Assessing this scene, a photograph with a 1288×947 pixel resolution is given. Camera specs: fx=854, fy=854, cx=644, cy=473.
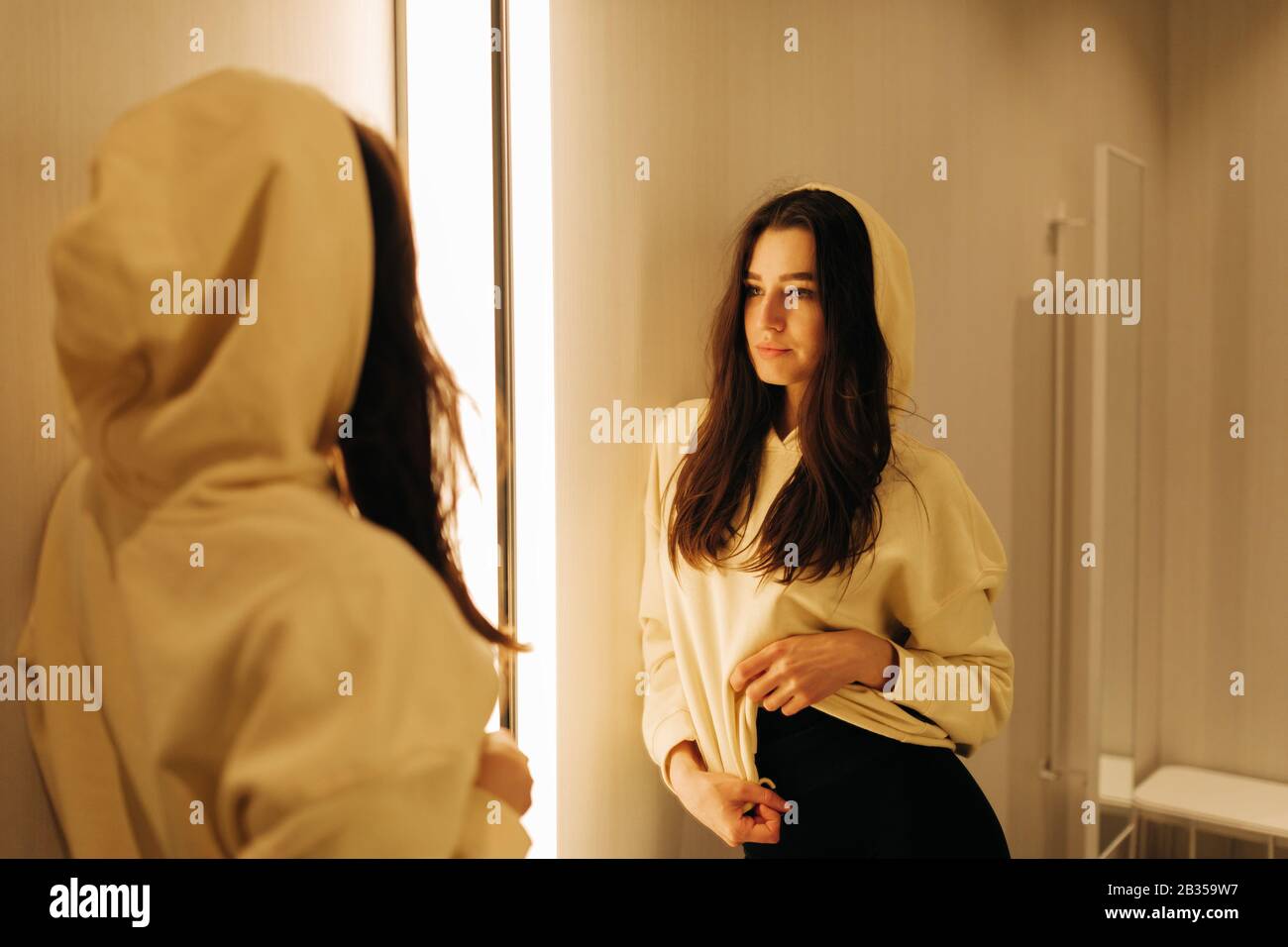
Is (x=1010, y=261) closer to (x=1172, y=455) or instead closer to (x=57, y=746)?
(x=1172, y=455)

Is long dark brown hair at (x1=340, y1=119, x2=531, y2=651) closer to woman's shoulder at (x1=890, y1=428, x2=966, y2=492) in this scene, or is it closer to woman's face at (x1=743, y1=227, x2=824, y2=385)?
Answer: woman's face at (x1=743, y1=227, x2=824, y2=385)

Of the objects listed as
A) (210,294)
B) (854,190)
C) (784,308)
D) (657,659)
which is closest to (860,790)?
(657,659)

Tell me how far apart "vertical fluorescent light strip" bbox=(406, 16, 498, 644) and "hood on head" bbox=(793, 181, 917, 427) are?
31 centimetres

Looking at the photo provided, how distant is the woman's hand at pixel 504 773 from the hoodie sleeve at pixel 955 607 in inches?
13.8

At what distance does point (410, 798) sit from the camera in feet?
1.92

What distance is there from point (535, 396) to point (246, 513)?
332 mm

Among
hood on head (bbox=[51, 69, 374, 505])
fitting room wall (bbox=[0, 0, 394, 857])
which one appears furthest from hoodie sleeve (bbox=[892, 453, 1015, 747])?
fitting room wall (bbox=[0, 0, 394, 857])

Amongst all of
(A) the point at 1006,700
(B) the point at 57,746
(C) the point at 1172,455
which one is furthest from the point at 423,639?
(C) the point at 1172,455

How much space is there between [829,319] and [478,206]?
35cm

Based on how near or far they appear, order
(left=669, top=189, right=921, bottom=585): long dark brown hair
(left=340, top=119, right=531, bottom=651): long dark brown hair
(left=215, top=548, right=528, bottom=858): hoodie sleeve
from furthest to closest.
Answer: (left=669, top=189, right=921, bottom=585): long dark brown hair → (left=340, top=119, right=531, bottom=651): long dark brown hair → (left=215, top=548, right=528, bottom=858): hoodie sleeve

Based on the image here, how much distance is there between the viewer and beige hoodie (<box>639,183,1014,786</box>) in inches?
30.6

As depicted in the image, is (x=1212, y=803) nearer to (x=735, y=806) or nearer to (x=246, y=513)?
(x=735, y=806)

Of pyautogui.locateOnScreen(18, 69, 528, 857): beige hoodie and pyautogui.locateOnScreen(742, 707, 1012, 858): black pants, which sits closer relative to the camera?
pyautogui.locateOnScreen(18, 69, 528, 857): beige hoodie

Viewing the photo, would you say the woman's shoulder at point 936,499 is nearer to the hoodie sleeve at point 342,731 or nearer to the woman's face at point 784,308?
the woman's face at point 784,308
